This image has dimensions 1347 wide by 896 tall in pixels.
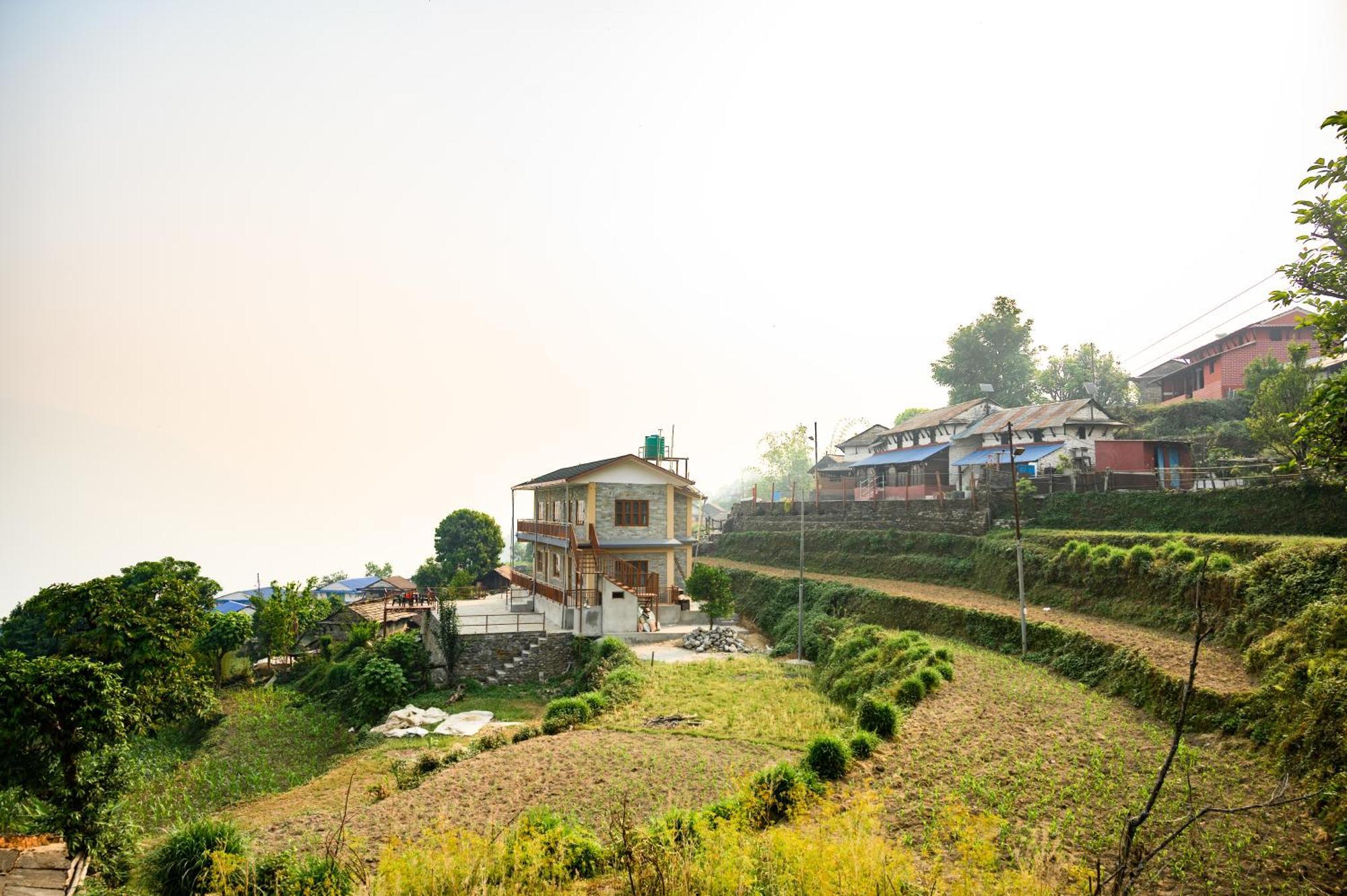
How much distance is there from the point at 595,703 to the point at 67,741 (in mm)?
11689

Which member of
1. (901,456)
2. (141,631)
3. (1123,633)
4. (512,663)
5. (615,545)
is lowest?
(512,663)

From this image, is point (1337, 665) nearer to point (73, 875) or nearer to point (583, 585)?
point (73, 875)

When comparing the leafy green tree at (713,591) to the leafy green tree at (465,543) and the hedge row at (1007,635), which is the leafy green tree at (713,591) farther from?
the leafy green tree at (465,543)

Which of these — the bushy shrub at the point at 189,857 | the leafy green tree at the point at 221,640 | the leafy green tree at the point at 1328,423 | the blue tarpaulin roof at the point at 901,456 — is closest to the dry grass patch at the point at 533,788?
the bushy shrub at the point at 189,857

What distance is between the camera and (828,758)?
13.2 m

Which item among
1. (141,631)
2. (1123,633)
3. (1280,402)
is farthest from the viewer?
(1280,402)

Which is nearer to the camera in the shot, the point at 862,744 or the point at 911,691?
the point at 862,744

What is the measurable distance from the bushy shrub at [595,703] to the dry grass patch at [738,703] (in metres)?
0.31

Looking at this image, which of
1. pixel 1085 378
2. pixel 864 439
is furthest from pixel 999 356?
pixel 864 439

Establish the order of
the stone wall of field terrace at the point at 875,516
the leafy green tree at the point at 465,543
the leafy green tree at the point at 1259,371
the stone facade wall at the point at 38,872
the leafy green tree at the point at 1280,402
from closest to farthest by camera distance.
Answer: the stone facade wall at the point at 38,872
the leafy green tree at the point at 1280,402
the stone wall of field terrace at the point at 875,516
the leafy green tree at the point at 1259,371
the leafy green tree at the point at 465,543

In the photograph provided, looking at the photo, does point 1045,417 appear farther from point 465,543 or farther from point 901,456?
point 465,543

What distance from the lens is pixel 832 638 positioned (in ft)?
84.7

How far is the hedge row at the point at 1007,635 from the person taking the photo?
14.4 metres

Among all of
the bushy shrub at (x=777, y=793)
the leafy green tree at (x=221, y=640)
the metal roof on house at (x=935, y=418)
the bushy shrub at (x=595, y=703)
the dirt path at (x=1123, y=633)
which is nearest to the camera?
the bushy shrub at (x=777, y=793)
